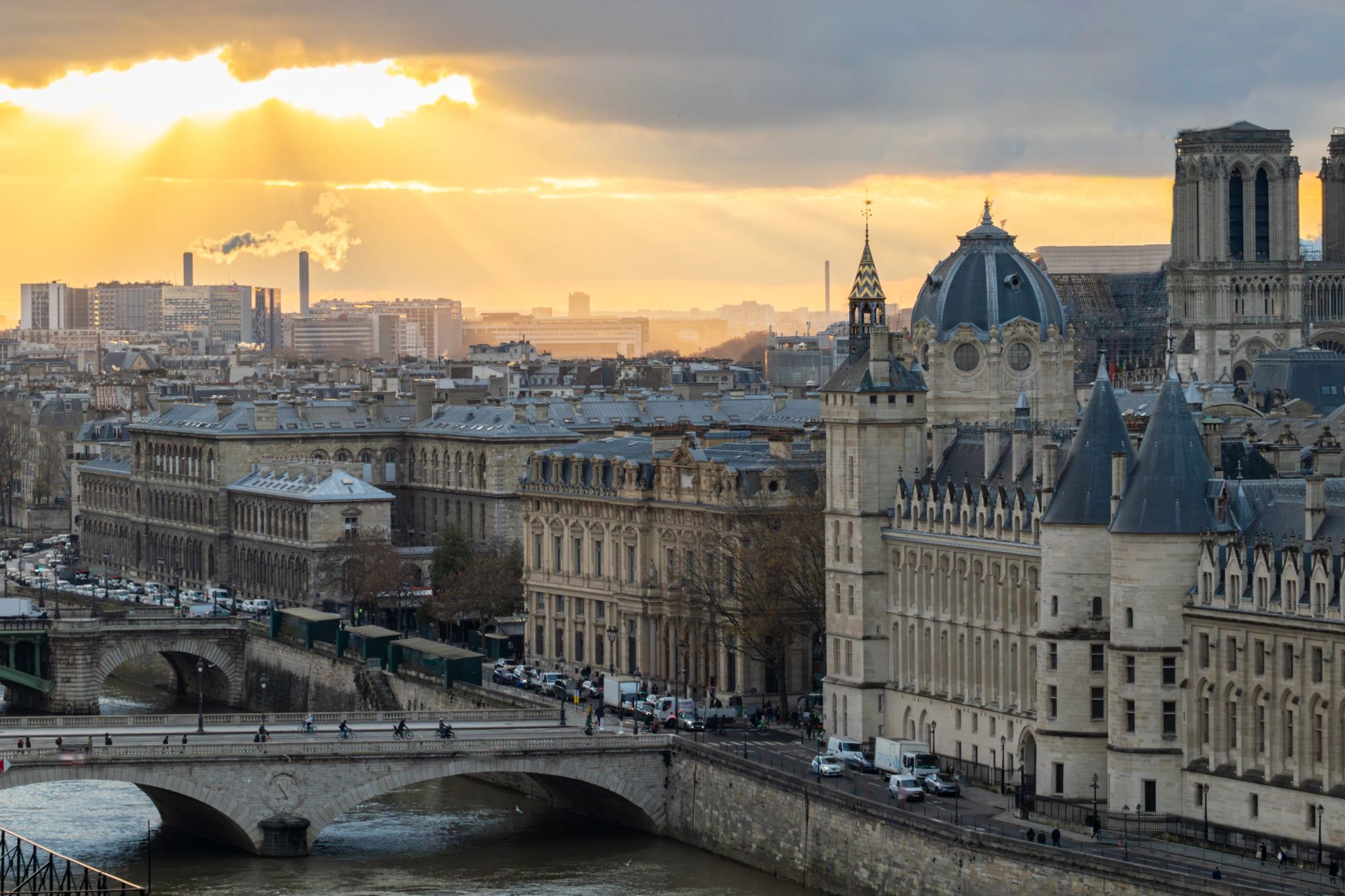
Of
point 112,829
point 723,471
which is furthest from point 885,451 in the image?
point 112,829

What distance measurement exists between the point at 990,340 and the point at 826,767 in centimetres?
2234

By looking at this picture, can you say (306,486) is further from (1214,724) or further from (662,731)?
(1214,724)

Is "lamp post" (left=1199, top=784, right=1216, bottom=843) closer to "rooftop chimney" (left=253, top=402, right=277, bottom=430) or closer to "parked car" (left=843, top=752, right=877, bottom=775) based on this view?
"parked car" (left=843, top=752, right=877, bottom=775)

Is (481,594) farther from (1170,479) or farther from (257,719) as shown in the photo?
(1170,479)

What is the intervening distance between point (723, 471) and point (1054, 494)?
32.9 metres

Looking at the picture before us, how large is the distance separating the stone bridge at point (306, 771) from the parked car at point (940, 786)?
36.9ft

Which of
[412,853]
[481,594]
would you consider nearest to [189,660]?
[481,594]

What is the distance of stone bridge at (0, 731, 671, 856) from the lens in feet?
348

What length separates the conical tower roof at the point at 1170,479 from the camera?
93875 millimetres

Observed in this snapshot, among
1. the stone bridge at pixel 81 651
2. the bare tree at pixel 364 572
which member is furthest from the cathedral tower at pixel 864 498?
the bare tree at pixel 364 572

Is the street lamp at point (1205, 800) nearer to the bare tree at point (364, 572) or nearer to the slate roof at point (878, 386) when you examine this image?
the slate roof at point (878, 386)

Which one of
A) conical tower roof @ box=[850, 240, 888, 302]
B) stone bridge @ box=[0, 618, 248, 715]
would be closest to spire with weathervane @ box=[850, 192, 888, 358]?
conical tower roof @ box=[850, 240, 888, 302]

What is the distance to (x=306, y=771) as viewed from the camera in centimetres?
10794

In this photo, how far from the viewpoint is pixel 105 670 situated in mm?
145375
